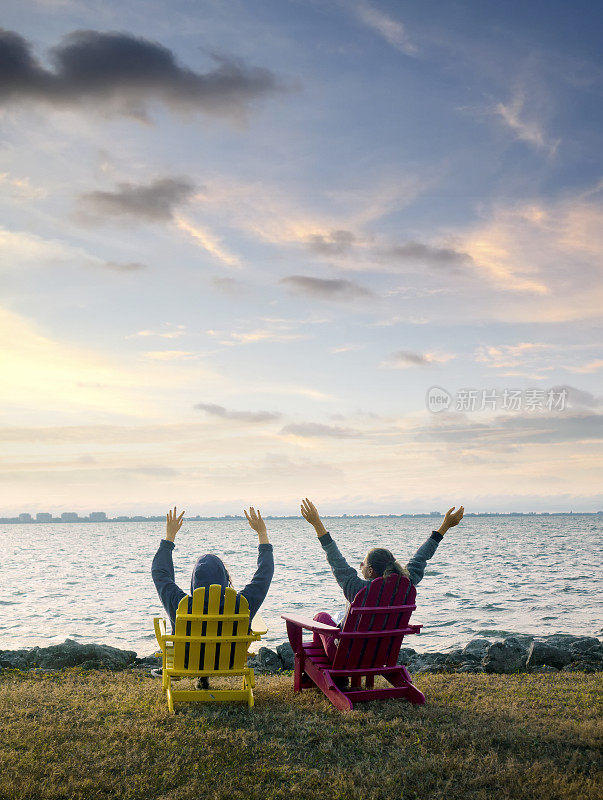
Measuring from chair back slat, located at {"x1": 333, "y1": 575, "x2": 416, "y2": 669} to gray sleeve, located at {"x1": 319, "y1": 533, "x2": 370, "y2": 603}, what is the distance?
244 mm

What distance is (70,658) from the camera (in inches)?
372

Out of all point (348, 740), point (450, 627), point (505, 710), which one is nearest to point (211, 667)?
point (348, 740)

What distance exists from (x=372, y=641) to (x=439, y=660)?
467 cm

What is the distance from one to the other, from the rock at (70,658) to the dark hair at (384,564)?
16.8 ft

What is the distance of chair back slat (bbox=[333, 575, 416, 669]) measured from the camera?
6293mm

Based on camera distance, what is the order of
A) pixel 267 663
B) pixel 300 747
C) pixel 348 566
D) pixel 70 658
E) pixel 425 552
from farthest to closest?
pixel 267 663 < pixel 70 658 < pixel 425 552 < pixel 348 566 < pixel 300 747

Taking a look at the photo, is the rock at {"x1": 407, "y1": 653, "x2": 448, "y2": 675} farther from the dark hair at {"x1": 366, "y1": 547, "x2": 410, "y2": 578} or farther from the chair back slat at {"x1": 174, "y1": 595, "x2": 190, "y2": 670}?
the chair back slat at {"x1": 174, "y1": 595, "x2": 190, "y2": 670}

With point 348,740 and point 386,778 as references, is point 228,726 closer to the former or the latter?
point 348,740

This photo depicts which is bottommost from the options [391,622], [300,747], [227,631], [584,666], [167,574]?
[584,666]

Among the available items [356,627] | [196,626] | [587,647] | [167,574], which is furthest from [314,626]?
[587,647]

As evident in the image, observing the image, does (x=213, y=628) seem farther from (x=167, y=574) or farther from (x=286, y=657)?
(x=286, y=657)

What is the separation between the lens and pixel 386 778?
4.46 metres

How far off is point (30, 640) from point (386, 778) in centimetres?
1423

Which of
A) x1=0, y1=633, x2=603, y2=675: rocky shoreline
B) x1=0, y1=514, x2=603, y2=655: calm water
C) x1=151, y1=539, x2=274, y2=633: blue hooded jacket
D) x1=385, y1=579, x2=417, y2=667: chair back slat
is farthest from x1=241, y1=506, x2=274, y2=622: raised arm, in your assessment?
x1=0, y1=514, x2=603, y2=655: calm water
